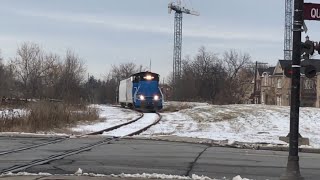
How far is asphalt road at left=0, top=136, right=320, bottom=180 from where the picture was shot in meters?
12.0

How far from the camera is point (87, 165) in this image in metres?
12.7

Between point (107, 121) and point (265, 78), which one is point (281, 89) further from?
point (107, 121)

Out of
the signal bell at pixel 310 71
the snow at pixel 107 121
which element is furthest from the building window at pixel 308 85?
the signal bell at pixel 310 71

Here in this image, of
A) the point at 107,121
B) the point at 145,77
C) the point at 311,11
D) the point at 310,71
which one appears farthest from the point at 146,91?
the point at 311,11

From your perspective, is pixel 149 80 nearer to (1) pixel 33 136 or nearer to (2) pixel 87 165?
(1) pixel 33 136

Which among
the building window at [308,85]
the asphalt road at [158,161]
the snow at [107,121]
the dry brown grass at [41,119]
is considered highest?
the building window at [308,85]

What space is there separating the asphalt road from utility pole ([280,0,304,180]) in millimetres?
1593

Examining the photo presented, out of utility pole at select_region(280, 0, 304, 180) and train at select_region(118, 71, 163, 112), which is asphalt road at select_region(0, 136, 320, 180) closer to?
utility pole at select_region(280, 0, 304, 180)

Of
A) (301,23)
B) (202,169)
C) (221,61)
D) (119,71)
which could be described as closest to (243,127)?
(202,169)

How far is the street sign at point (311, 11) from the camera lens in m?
9.96

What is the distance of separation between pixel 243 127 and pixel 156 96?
2334 centimetres

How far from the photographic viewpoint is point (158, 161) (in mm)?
13969

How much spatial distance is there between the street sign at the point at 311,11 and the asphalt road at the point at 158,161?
12.0 ft

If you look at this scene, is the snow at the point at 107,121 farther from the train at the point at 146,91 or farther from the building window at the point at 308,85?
the building window at the point at 308,85
